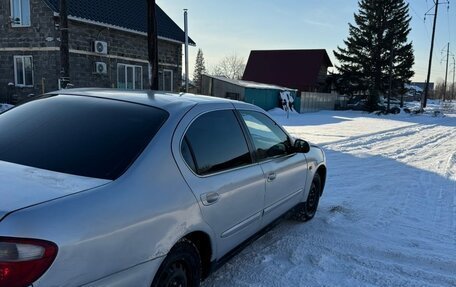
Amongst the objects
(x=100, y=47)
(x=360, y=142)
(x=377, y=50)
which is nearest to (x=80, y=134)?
(x=360, y=142)

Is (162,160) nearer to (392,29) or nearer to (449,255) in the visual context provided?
(449,255)

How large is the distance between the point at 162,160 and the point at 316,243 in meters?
2.67

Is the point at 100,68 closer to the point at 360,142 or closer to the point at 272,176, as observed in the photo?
the point at 360,142

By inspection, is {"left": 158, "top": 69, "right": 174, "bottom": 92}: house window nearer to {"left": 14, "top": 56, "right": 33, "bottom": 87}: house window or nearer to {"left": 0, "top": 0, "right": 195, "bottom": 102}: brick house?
{"left": 0, "top": 0, "right": 195, "bottom": 102}: brick house

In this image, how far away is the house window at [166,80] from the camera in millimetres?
25691

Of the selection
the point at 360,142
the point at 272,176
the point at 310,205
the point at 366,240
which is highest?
the point at 272,176

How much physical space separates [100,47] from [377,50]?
3030cm

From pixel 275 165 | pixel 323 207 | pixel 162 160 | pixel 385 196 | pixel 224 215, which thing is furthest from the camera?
pixel 385 196

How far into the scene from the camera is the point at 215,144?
131 inches

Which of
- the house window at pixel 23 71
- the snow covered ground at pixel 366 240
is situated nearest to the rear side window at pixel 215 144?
the snow covered ground at pixel 366 240

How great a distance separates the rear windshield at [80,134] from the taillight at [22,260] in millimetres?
612

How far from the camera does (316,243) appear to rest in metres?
4.70

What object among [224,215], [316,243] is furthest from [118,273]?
[316,243]

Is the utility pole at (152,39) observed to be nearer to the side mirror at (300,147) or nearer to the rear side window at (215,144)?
the side mirror at (300,147)
